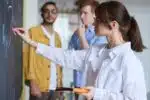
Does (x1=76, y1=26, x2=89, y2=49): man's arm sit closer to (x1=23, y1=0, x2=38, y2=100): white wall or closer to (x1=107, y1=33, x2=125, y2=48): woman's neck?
(x1=23, y1=0, x2=38, y2=100): white wall

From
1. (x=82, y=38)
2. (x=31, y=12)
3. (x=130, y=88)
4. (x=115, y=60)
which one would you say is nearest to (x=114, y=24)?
(x=115, y=60)

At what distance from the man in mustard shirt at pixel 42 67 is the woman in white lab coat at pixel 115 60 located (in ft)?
2.96

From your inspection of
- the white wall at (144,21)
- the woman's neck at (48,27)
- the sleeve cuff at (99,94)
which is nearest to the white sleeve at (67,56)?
the sleeve cuff at (99,94)

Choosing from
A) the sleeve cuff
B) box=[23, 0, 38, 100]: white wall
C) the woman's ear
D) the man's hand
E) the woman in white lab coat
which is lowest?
the man's hand

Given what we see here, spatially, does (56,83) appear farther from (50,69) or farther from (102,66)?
(102,66)

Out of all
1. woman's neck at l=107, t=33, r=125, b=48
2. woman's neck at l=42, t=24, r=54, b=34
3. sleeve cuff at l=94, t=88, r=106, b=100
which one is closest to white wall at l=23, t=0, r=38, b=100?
woman's neck at l=42, t=24, r=54, b=34

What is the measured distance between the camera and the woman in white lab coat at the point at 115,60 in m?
1.52

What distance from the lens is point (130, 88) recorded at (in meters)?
1.50

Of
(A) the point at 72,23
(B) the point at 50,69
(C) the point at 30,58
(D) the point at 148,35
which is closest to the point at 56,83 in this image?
(B) the point at 50,69

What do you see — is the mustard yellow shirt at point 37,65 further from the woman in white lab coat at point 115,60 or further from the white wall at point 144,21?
the white wall at point 144,21

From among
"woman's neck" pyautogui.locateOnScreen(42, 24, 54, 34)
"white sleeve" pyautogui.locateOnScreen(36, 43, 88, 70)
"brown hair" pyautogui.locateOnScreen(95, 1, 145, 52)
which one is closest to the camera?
"brown hair" pyautogui.locateOnScreen(95, 1, 145, 52)

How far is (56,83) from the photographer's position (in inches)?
109

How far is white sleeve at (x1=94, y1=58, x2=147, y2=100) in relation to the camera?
1.51 m

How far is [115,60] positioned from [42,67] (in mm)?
1182
